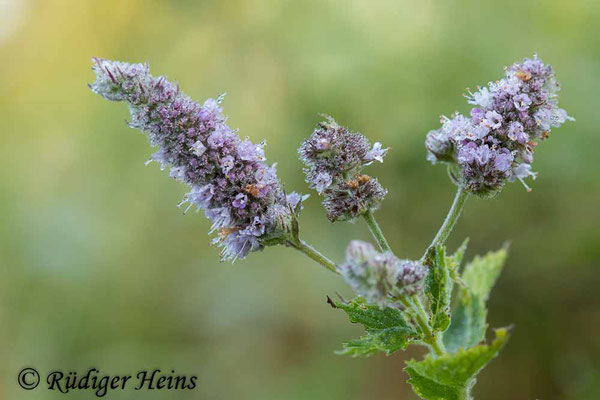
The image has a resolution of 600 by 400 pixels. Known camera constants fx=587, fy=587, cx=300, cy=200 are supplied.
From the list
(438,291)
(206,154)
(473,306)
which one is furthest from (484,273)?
(206,154)

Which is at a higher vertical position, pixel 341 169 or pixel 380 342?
pixel 341 169

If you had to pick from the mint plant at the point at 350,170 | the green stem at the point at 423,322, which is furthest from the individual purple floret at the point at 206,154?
the green stem at the point at 423,322

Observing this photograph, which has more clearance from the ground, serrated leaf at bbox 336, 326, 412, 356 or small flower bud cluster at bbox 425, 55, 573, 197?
small flower bud cluster at bbox 425, 55, 573, 197

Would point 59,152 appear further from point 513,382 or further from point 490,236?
point 513,382

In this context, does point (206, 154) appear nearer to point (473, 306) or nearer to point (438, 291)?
point (438, 291)
